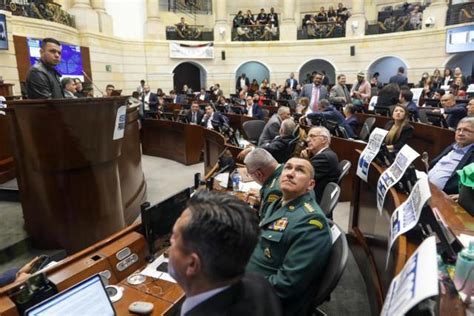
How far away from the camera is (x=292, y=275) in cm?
159

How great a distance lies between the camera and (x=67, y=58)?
11125mm

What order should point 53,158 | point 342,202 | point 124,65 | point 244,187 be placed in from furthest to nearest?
point 124,65 → point 342,202 → point 244,187 → point 53,158

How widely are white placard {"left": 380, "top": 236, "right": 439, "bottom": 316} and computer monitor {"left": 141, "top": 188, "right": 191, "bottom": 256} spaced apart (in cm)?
133

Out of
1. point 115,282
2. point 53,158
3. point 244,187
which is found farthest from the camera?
point 244,187

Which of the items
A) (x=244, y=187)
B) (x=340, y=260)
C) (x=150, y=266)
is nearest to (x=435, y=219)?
(x=340, y=260)

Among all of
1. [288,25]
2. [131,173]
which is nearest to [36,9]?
[131,173]

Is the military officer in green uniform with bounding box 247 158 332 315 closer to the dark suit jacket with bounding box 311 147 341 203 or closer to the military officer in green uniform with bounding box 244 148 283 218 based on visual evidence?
the military officer in green uniform with bounding box 244 148 283 218

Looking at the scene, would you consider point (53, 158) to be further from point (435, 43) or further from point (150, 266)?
point (435, 43)

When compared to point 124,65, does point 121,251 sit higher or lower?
lower

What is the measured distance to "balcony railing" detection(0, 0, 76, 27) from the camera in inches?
380

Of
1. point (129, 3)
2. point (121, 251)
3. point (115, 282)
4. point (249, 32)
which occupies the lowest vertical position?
point (115, 282)

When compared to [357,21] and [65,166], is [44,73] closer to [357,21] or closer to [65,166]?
[65,166]

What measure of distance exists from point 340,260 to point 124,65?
14.9m

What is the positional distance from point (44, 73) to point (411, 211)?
10.4 ft
